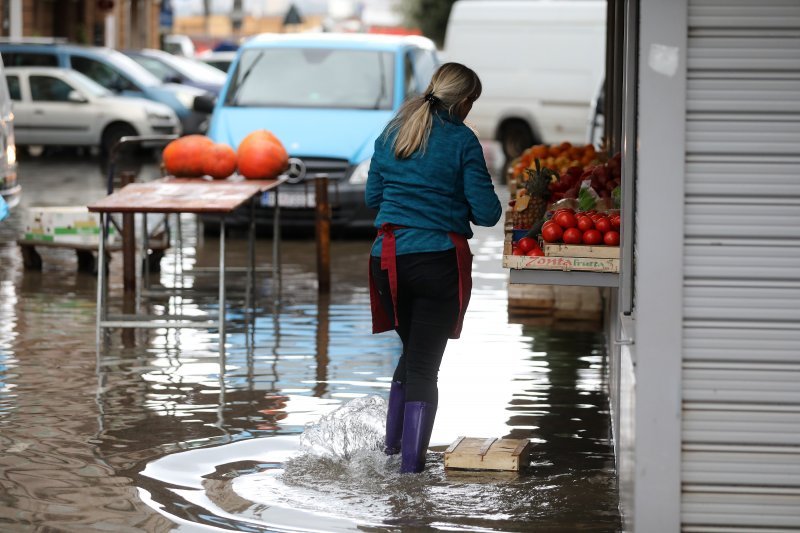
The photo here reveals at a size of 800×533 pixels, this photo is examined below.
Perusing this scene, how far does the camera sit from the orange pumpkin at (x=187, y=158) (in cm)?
1082

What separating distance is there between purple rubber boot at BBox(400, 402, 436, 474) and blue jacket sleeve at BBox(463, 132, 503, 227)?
82 cm

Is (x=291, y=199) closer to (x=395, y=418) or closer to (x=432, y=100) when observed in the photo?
(x=395, y=418)

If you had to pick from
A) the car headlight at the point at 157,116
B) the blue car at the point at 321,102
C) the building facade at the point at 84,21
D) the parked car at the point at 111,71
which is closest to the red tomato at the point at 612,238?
the blue car at the point at 321,102

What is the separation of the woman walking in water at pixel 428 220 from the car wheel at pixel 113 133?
796 inches

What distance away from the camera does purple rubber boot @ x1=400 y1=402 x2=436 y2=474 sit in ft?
21.7

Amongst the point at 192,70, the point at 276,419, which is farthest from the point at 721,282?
the point at 192,70

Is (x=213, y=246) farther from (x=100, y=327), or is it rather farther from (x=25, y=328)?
(x=100, y=327)

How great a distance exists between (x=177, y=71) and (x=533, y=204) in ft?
72.9

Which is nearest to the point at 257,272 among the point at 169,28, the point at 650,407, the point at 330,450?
the point at 330,450

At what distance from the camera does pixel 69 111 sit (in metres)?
26.1

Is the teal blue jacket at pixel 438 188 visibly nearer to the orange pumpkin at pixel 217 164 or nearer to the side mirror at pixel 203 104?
the orange pumpkin at pixel 217 164

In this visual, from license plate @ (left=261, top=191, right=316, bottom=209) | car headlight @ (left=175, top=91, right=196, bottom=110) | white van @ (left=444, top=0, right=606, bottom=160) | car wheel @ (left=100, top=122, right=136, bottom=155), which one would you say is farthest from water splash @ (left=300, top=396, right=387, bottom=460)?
car headlight @ (left=175, top=91, right=196, bottom=110)

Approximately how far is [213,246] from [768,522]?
10446mm

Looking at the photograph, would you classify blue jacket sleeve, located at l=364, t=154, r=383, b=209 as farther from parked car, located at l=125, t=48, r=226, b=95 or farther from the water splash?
parked car, located at l=125, t=48, r=226, b=95
